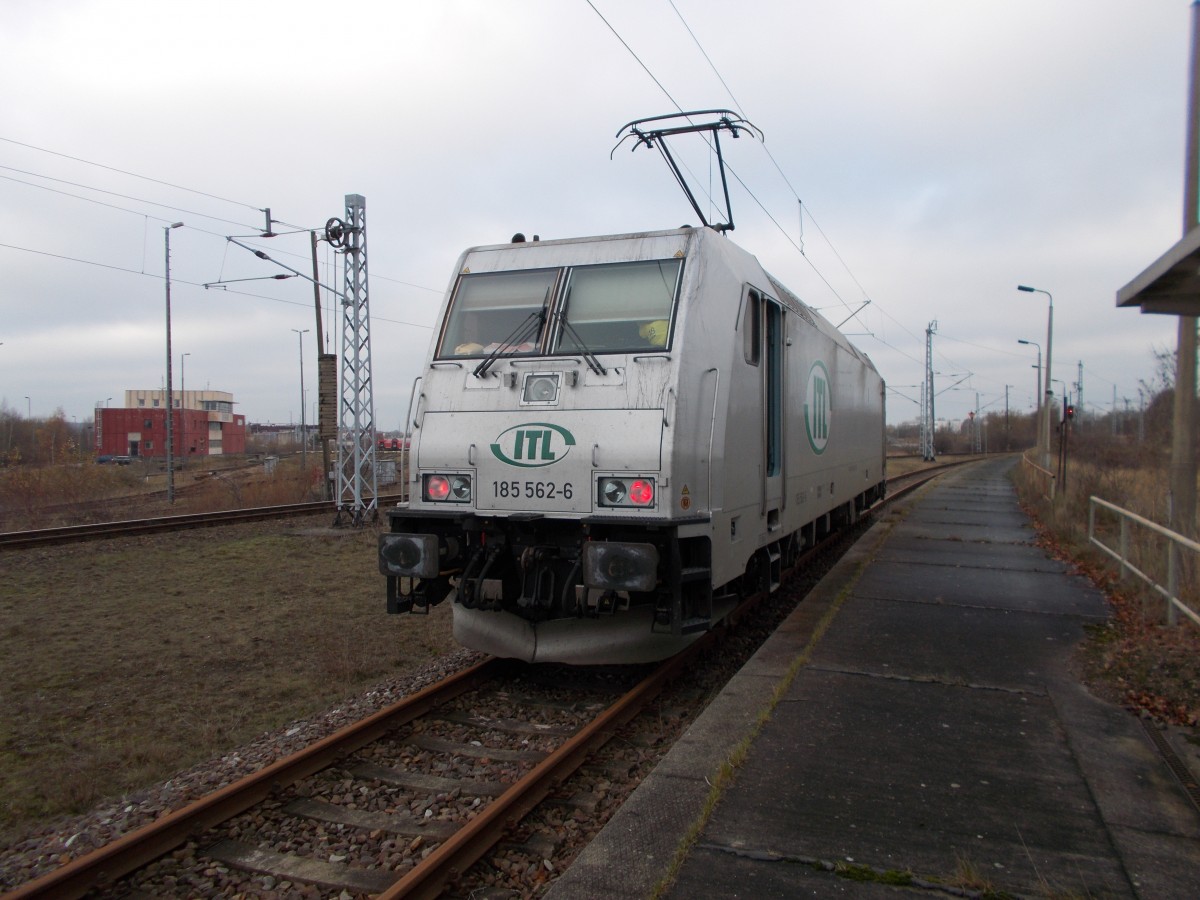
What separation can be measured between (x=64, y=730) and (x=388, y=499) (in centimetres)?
1555

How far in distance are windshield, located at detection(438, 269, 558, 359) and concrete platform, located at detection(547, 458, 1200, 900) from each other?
9.90ft

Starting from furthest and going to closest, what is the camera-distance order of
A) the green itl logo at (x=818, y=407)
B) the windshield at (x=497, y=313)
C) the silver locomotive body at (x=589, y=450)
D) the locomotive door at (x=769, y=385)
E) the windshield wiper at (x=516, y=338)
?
the green itl logo at (x=818, y=407), the locomotive door at (x=769, y=385), the windshield at (x=497, y=313), the windshield wiper at (x=516, y=338), the silver locomotive body at (x=589, y=450)

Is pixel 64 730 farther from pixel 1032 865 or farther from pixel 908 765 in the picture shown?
pixel 1032 865

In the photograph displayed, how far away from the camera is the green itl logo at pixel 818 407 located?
29.7 ft

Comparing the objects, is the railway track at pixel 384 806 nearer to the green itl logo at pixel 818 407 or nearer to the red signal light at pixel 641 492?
the red signal light at pixel 641 492

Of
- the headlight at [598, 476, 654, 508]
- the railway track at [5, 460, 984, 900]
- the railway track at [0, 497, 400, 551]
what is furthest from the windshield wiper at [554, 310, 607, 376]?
the railway track at [0, 497, 400, 551]

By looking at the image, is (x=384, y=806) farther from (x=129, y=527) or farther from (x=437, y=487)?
(x=129, y=527)

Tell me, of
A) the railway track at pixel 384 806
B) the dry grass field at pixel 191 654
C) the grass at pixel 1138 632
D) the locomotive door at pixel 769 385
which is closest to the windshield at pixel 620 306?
the locomotive door at pixel 769 385

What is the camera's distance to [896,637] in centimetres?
694

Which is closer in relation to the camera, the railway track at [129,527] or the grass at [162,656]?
the grass at [162,656]

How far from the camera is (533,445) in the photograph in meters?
5.84

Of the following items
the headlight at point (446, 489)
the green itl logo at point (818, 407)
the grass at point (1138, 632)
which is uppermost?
the green itl logo at point (818, 407)

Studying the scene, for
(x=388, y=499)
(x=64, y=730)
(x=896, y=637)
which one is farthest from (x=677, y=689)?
(x=388, y=499)

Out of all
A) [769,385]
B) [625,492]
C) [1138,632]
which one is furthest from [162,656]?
[1138,632]
